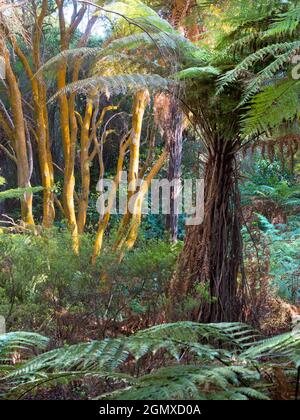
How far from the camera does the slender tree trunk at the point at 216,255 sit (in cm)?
293

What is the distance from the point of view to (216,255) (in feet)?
9.67

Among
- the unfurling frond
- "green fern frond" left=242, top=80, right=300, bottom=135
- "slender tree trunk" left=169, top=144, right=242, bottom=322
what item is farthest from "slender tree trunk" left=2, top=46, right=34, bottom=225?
"green fern frond" left=242, top=80, right=300, bottom=135

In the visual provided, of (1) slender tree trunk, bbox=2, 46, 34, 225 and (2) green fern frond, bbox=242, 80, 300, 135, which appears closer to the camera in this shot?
(2) green fern frond, bbox=242, 80, 300, 135

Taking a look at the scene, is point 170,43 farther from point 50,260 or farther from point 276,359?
point 276,359

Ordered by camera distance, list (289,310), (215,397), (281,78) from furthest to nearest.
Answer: (289,310)
(281,78)
(215,397)

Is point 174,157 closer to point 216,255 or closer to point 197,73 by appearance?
point 216,255

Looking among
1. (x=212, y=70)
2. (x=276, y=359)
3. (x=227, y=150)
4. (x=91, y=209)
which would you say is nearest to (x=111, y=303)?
(x=227, y=150)

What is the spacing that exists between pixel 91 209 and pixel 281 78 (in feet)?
19.7

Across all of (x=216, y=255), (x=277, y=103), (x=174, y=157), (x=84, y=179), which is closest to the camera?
(x=277, y=103)

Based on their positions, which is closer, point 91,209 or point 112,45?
point 112,45

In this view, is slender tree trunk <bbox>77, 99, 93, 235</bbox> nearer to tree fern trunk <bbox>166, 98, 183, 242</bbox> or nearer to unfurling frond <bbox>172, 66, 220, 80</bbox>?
tree fern trunk <bbox>166, 98, 183, 242</bbox>

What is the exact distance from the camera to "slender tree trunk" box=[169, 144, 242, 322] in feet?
9.61

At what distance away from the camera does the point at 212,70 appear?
2.57 metres

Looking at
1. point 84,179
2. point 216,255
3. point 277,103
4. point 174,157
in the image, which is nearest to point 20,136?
point 84,179
